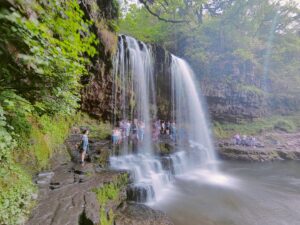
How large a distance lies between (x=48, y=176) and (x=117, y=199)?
1.92 m

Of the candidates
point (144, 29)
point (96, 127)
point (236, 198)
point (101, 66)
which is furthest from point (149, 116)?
point (144, 29)

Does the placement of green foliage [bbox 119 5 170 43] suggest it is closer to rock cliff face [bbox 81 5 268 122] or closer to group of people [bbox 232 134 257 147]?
rock cliff face [bbox 81 5 268 122]

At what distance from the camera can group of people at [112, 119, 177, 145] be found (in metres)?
9.47

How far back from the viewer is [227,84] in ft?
58.8

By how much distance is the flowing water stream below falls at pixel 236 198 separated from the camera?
20.0 ft

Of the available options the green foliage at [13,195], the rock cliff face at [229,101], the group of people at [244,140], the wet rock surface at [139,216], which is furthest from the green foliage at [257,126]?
the green foliage at [13,195]

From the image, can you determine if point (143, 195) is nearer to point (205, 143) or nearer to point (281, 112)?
point (205, 143)

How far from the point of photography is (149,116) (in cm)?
1419

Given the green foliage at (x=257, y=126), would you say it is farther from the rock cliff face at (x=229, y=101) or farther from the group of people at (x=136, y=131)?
the group of people at (x=136, y=131)

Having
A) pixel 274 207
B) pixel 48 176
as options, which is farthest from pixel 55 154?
pixel 274 207

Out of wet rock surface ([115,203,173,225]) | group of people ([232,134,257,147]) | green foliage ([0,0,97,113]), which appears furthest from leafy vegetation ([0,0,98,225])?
group of people ([232,134,257,147])

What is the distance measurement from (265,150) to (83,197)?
1327 centimetres

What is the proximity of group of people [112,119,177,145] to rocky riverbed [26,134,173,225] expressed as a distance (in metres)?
1.80

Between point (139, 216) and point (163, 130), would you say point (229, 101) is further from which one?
point (139, 216)
